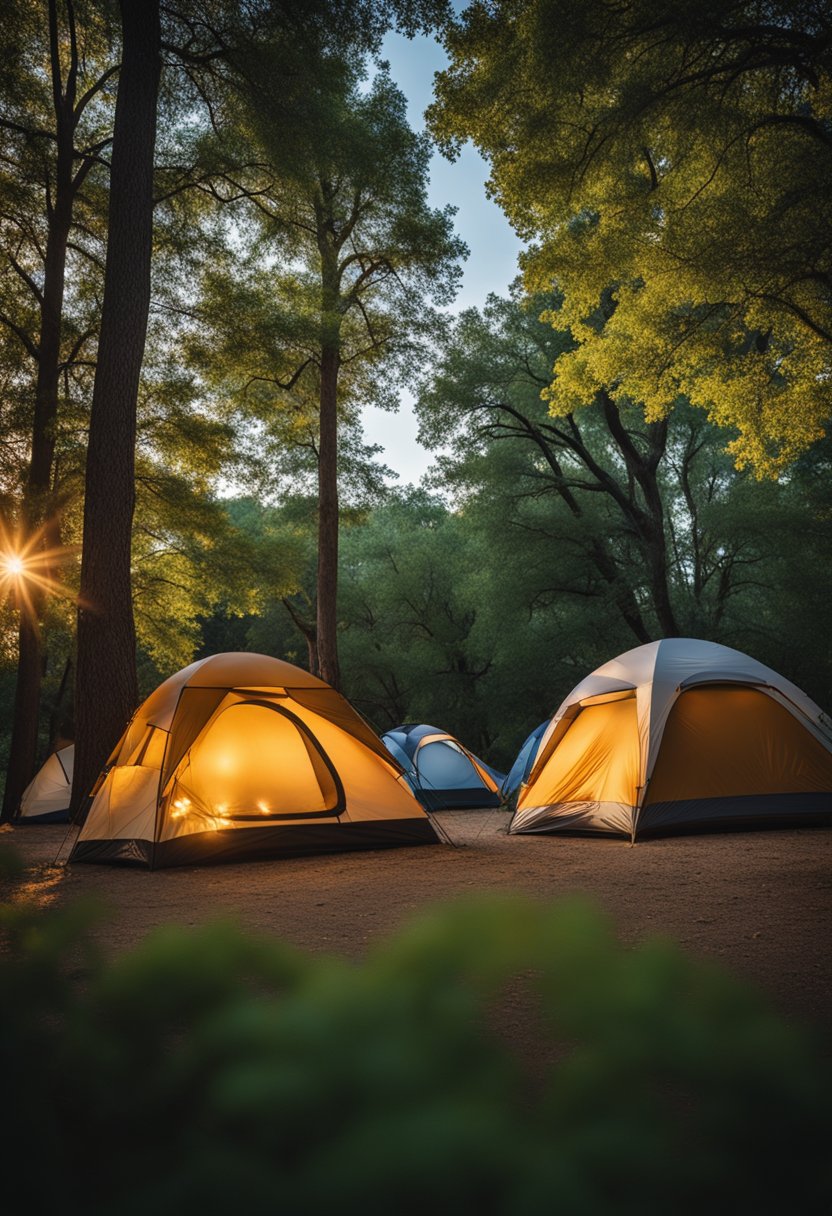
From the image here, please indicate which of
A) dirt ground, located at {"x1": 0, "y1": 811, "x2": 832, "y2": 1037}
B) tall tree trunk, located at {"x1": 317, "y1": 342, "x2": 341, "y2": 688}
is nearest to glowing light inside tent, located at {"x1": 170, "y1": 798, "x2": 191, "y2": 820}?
dirt ground, located at {"x1": 0, "y1": 811, "x2": 832, "y2": 1037}

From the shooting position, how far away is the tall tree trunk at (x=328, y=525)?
1324 centimetres

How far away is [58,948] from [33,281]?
1398 centimetres

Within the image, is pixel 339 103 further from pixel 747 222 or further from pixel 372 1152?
pixel 372 1152

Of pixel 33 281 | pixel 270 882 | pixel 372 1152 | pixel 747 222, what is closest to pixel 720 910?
pixel 270 882

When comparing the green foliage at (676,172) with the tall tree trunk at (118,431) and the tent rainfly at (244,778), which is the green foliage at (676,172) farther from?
the tent rainfly at (244,778)

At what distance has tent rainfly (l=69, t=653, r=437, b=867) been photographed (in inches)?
270

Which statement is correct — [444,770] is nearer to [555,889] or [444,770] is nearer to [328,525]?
[328,525]

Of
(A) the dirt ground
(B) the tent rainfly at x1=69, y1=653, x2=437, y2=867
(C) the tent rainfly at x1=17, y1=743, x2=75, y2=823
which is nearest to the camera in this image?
(A) the dirt ground

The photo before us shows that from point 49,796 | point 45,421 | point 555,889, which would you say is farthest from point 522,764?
point 45,421

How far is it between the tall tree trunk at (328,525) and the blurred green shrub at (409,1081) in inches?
483

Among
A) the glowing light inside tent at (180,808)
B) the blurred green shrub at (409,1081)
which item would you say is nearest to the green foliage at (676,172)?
the glowing light inside tent at (180,808)

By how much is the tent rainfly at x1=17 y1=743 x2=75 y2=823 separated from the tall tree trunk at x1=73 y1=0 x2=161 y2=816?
5.64 m

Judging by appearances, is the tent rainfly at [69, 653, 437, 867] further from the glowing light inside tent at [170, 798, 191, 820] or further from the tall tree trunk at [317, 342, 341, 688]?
the tall tree trunk at [317, 342, 341, 688]

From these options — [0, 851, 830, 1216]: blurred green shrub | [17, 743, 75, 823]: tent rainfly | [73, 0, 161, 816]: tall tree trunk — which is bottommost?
[17, 743, 75, 823]: tent rainfly
